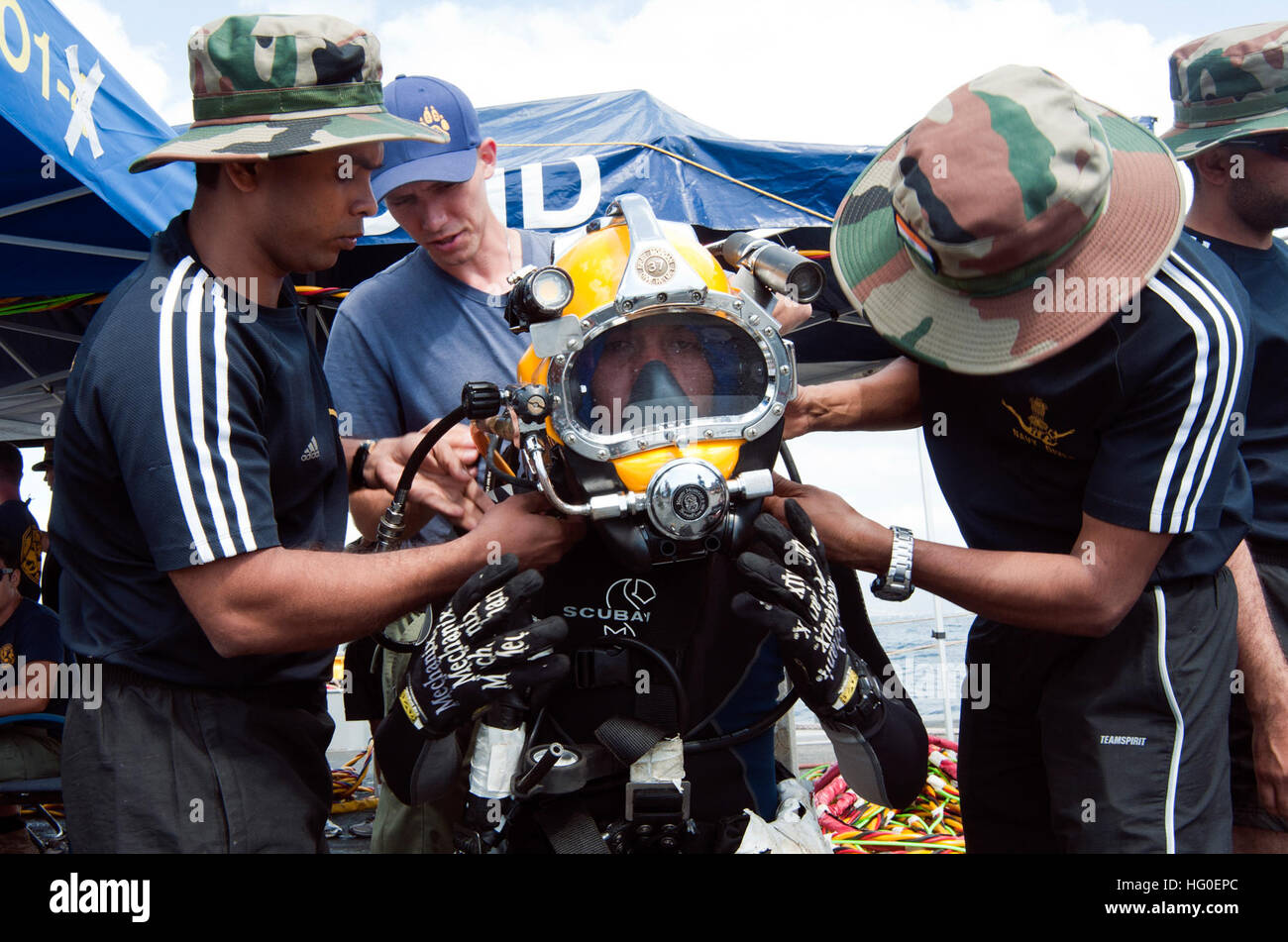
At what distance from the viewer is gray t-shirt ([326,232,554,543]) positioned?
106 inches

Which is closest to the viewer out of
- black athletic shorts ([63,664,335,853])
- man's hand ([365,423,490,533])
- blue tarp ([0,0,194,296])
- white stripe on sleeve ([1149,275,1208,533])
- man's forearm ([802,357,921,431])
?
black athletic shorts ([63,664,335,853])

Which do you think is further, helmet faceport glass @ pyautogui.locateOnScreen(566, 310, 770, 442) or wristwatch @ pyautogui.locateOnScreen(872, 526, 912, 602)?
wristwatch @ pyautogui.locateOnScreen(872, 526, 912, 602)

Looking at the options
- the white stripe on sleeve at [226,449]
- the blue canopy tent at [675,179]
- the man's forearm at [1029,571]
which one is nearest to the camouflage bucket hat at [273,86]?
the white stripe on sleeve at [226,449]

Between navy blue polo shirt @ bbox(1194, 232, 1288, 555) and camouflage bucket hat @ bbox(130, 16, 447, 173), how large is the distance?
200 centimetres

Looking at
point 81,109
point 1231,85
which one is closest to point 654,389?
point 1231,85

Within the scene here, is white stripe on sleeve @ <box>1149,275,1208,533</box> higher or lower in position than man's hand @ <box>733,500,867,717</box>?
higher

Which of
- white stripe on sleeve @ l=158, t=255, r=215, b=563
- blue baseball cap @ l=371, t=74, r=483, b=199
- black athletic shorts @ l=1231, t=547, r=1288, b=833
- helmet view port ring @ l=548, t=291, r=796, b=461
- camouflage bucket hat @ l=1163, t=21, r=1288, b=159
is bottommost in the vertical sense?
black athletic shorts @ l=1231, t=547, r=1288, b=833

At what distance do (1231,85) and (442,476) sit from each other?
2.26 meters

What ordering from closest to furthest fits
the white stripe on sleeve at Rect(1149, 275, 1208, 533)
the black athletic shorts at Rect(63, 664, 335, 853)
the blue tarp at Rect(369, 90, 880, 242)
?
the black athletic shorts at Rect(63, 664, 335, 853) < the white stripe on sleeve at Rect(1149, 275, 1208, 533) < the blue tarp at Rect(369, 90, 880, 242)

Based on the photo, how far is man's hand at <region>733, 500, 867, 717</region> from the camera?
184cm

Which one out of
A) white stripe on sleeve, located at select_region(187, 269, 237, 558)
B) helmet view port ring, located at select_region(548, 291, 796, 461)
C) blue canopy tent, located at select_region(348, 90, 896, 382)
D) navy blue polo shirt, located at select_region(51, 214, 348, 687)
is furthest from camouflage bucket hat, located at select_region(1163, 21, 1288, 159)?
blue canopy tent, located at select_region(348, 90, 896, 382)

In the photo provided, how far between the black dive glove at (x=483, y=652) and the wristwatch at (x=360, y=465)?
0.69m

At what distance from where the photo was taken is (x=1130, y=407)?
203cm

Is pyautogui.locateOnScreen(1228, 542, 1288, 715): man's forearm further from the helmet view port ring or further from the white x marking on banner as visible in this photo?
the white x marking on banner
